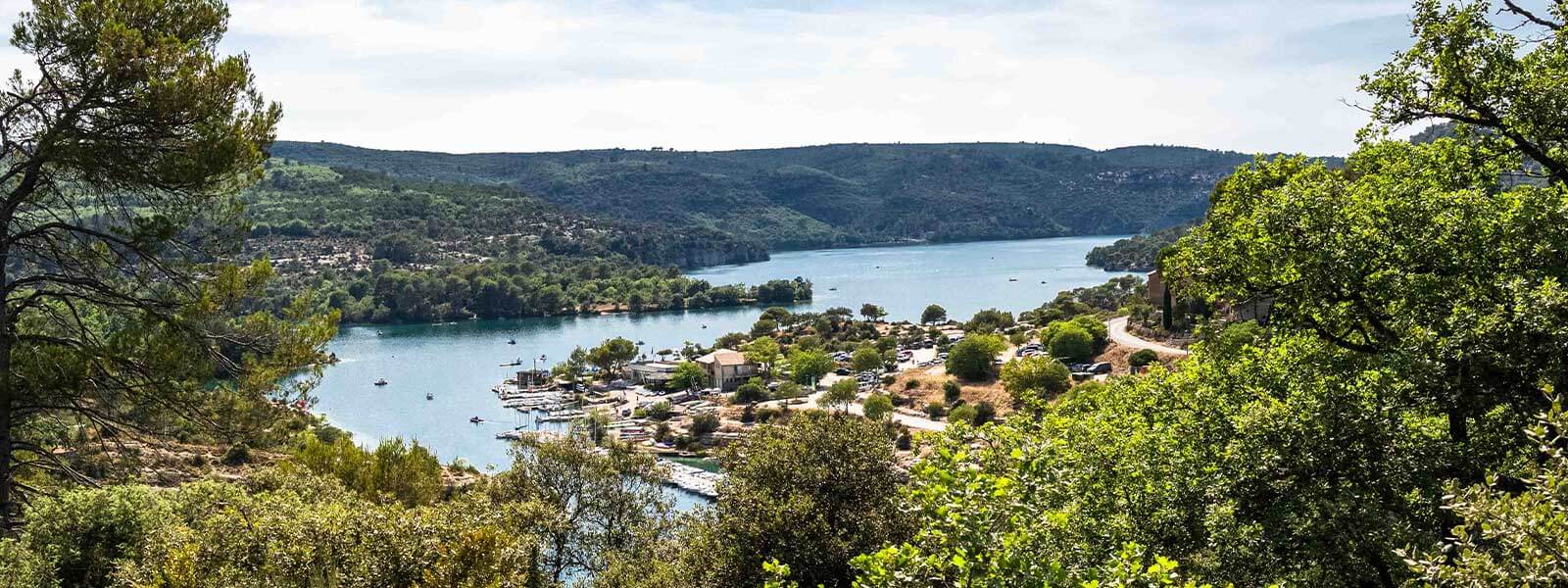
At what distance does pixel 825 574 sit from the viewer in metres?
11.8

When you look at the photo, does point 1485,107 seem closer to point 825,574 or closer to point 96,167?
point 825,574

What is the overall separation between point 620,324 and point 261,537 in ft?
318

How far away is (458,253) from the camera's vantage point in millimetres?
137625

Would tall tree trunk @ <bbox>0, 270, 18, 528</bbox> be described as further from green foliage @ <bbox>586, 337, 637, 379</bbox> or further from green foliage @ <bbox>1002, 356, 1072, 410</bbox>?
green foliage @ <bbox>586, 337, 637, 379</bbox>

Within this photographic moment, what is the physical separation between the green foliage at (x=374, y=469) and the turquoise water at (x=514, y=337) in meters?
1.49

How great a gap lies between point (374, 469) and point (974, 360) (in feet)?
132

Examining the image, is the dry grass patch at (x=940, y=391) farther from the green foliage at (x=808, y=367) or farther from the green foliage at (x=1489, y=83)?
the green foliage at (x=1489, y=83)

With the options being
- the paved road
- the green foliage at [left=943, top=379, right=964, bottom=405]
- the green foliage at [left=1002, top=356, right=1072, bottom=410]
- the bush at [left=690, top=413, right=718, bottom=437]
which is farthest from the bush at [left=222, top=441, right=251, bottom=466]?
the green foliage at [left=943, top=379, right=964, bottom=405]

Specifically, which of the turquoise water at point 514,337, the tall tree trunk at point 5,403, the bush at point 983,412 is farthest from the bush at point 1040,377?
the tall tree trunk at point 5,403

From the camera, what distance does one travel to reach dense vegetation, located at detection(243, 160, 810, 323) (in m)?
113

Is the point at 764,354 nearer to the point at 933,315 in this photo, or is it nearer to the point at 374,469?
the point at 933,315

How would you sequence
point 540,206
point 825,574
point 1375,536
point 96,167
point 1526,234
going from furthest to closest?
point 540,206 < point 825,574 < point 96,167 < point 1526,234 < point 1375,536

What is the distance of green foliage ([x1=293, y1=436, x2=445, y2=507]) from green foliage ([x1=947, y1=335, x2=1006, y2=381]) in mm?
38102

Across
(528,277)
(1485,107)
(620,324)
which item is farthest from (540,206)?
(1485,107)
